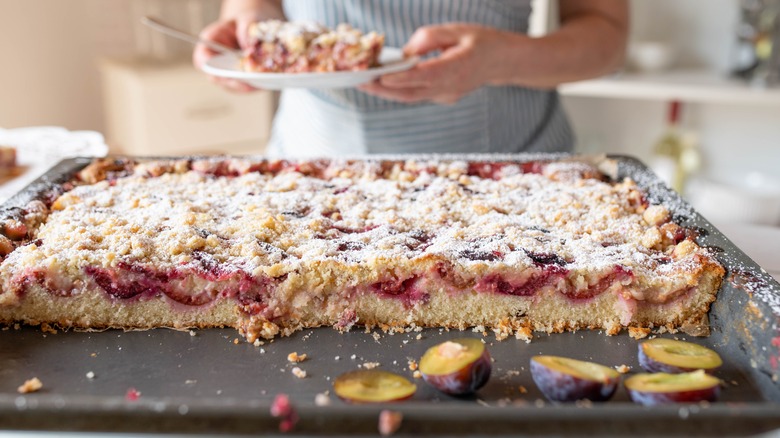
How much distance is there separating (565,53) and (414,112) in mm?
416

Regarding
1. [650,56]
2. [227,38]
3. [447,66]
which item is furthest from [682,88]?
[227,38]

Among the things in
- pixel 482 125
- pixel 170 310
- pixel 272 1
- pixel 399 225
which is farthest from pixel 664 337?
pixel 272 1

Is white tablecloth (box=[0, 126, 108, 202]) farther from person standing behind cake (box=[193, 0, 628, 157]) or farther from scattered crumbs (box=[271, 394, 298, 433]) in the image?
scattered crumbs (box=[271, 394, 298, 433])

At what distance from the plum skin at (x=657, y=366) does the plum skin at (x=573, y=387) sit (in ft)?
0.33

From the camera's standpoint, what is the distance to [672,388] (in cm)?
90

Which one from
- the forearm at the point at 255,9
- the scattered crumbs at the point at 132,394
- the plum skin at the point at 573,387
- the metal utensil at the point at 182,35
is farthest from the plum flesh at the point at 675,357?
the forearm at the point at 255,9

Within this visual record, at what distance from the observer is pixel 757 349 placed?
3.27 ft

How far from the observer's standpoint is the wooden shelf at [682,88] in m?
2.59

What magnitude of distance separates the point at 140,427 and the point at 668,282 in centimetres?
79

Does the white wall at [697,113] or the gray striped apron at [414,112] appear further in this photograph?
the white wall at [697,113]

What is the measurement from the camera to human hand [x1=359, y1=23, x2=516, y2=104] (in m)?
1.52

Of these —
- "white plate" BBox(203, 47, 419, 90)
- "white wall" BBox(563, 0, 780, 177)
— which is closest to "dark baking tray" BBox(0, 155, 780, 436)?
"white plate" BBox(203, 47, 419, 90)

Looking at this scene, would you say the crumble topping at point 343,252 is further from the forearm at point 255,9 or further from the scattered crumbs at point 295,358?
the forearm at point 255,9

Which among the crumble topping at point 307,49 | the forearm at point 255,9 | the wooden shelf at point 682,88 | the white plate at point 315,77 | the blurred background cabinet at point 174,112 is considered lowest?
the blurred background cabinet at point 174,112
